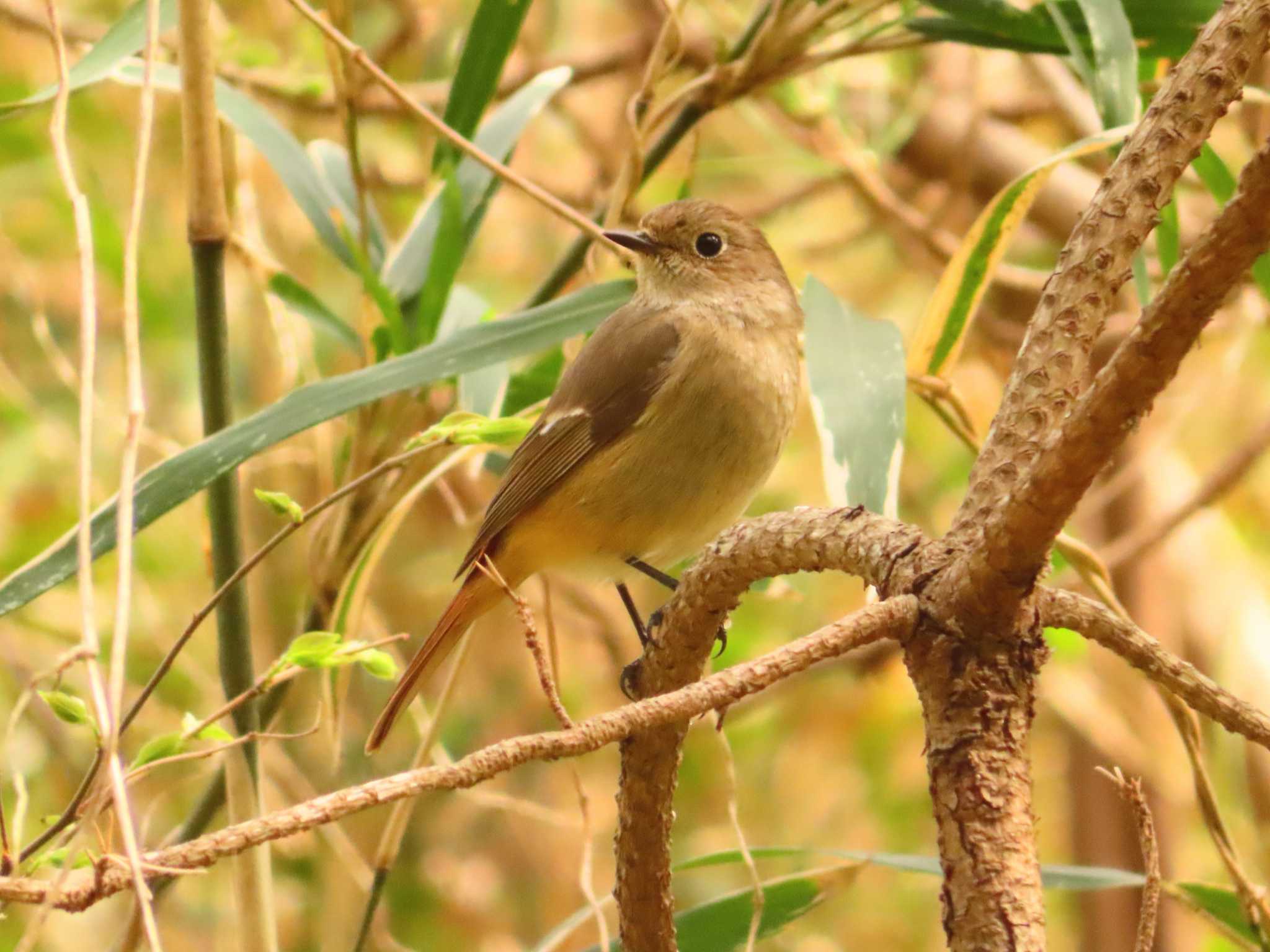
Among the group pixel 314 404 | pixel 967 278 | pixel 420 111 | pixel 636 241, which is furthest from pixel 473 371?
pixel 967 278

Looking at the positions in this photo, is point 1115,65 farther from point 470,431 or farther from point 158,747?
point 158,747

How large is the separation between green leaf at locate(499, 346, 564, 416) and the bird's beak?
0.79 ft

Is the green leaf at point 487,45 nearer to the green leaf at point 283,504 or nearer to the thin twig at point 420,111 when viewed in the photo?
the thin twig at point 420,111

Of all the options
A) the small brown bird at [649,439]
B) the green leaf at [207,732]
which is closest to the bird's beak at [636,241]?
the small brown bird at [649,439]

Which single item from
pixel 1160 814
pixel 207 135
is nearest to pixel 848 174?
pixel 1160 814

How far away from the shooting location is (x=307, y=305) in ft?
7.87

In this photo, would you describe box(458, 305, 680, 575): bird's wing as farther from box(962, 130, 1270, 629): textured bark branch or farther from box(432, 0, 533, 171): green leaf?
box(962, 130, 1270, 629): textured bark branch

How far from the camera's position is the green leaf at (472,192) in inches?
99.7

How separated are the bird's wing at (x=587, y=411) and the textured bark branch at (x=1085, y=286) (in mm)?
1425

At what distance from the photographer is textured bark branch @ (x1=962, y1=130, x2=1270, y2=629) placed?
95 cm

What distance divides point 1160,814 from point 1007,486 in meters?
2.79

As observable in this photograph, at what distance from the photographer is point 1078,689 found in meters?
3.89

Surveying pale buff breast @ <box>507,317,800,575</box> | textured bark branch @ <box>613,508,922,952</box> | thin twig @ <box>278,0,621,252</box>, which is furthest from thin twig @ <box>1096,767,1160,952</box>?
pale buff breast @ <box>507,317,800,575</box>

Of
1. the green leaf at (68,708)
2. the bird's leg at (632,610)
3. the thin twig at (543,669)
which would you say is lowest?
the thin twig at (543,669)
